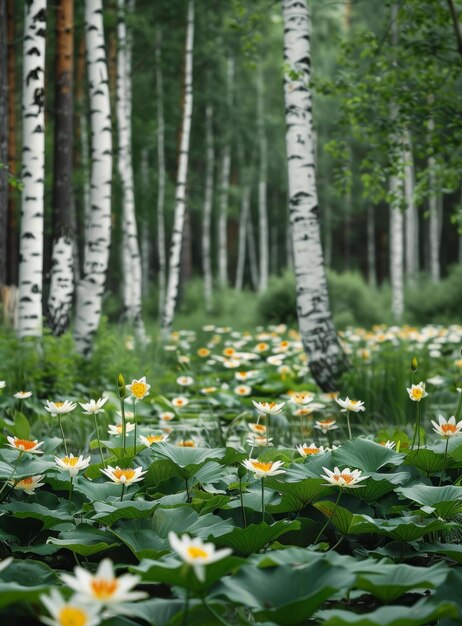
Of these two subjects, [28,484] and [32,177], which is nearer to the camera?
[28,484]

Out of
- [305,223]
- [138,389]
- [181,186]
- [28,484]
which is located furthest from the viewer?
[181,186]

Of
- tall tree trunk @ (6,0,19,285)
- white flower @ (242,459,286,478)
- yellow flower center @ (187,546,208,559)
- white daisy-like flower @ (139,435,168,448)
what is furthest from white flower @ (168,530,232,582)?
tall tree trunk @ (6,0,19,285)

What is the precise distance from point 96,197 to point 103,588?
6.40 metres

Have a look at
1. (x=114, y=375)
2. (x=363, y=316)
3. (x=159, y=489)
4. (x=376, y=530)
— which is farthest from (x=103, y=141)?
(x=363, y=316)

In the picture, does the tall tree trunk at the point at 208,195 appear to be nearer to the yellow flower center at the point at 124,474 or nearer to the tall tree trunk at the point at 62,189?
the tall tree trunk at the point at 62,189

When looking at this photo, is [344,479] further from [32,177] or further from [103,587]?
[32,177]

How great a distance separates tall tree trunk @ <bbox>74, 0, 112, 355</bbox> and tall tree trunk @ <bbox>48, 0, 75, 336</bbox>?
162 millimetres

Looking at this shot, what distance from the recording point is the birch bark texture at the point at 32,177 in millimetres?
5969

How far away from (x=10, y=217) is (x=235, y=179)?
1410cm

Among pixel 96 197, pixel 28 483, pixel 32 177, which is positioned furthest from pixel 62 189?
pixel 28 483

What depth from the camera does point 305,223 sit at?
18.6 feet

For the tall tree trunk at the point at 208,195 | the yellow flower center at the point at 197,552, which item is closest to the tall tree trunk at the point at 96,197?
the yellow flower center at the point at 197,552

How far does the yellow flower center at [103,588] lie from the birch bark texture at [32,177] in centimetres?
497

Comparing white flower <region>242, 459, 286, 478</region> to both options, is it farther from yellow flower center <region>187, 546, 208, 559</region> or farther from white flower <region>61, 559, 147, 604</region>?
white flower <region>61, 559, 147, 604</region>
